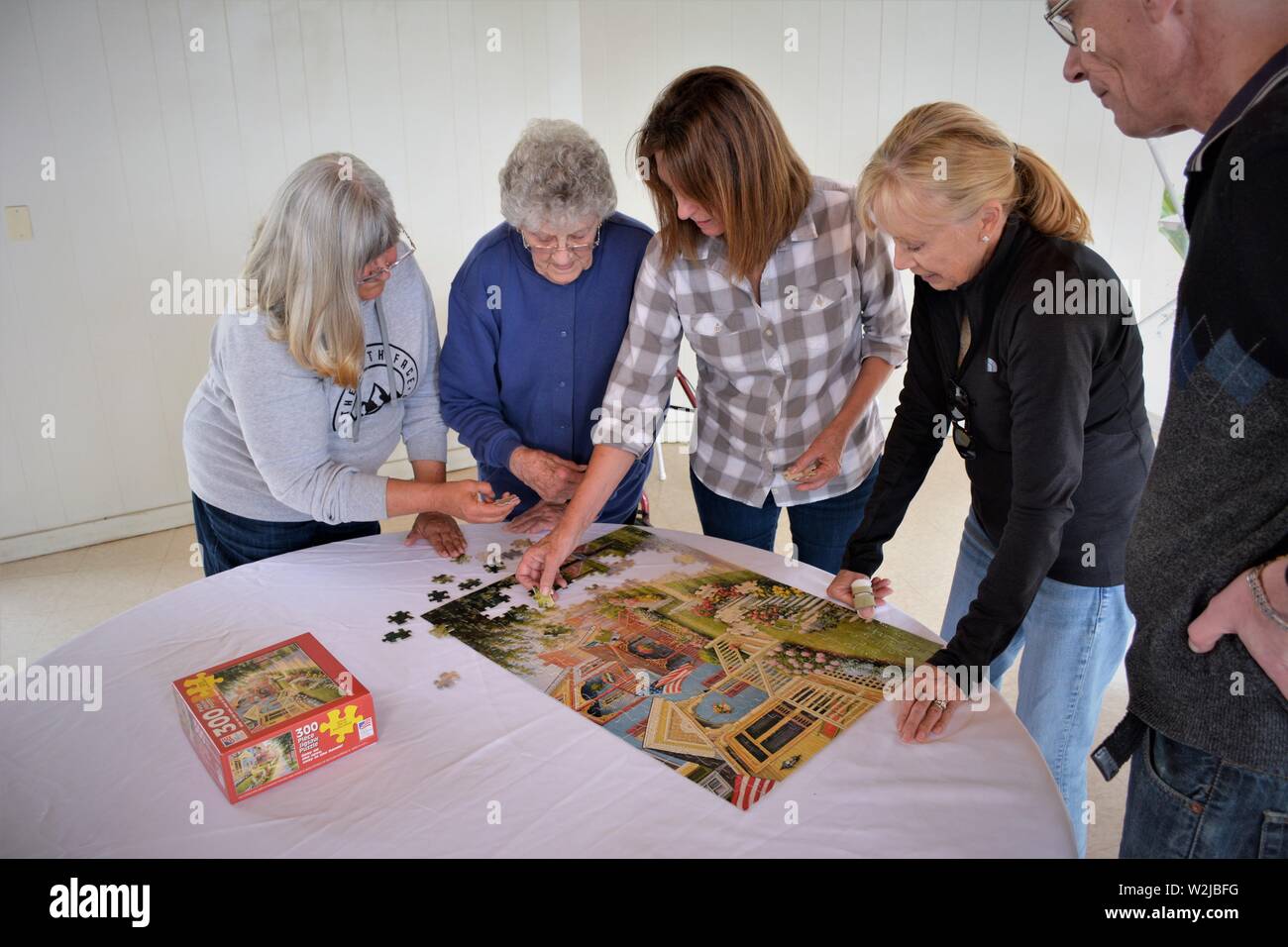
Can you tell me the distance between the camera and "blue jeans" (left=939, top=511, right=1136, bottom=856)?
177 centimetres

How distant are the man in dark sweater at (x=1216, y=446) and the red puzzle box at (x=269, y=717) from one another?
1126 millimetres

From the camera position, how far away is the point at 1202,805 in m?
1.20

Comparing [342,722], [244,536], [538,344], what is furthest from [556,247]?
[342,722]

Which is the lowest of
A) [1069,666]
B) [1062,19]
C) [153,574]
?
[153,574]

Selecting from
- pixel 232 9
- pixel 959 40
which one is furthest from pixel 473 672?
pixel 959 40

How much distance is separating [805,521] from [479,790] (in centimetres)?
121

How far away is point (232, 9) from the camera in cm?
423

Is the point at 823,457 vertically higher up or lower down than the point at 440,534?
higher up

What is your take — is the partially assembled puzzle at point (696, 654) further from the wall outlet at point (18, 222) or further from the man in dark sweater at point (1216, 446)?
the wall outlet at point (18, 222)

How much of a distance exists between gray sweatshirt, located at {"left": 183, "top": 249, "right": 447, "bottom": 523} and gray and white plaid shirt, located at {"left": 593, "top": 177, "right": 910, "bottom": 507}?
1.57 ft

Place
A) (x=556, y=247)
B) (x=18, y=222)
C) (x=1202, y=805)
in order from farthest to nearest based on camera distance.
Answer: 1. (x=18, y=222)
2. (x=556, y=247)
3. (x=1202, y=805)

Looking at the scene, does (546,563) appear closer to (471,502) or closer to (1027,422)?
(471,502)

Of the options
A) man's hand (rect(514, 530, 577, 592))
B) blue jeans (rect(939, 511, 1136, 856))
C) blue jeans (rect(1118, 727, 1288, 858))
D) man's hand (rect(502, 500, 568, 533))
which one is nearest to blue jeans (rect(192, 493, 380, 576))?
man's hand (rect(502, 500, 568, 533))
